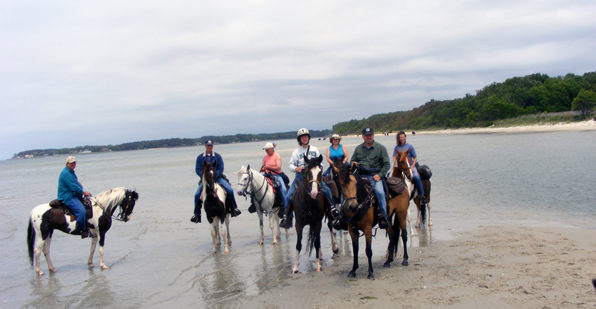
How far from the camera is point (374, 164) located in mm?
7328

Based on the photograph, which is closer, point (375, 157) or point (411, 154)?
point (375, 157)

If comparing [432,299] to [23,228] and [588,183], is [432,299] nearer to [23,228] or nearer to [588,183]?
[588,183]

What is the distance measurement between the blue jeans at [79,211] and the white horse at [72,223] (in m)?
0.12

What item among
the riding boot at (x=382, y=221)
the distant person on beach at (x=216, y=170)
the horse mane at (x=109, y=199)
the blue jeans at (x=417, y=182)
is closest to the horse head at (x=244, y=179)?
the distant person on beach at (x=216, y=170)

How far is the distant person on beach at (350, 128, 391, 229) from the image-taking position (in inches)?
272

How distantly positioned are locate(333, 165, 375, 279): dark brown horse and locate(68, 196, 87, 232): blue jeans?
5656 mm

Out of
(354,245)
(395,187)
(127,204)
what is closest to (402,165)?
(395,187)

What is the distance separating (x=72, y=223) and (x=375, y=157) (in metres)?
6.57

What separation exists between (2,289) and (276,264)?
5632 mm

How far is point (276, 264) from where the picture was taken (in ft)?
26.9

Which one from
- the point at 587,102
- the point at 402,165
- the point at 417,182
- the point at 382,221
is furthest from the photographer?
the point at 587,102

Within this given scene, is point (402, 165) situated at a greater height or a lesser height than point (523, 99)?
lesser

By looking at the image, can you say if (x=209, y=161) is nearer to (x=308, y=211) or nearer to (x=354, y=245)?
(x=308, y=211)

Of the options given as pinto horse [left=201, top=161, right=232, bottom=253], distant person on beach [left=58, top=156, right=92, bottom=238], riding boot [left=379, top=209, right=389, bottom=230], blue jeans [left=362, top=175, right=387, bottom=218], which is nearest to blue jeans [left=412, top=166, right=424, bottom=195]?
blue jeans [left=362, top=175, right=387, bottom=218]
